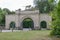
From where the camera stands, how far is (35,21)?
42.3m

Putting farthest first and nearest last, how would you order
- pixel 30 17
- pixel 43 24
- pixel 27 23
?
1. pixel 27 23
2. pixel 43 24
3. pixel 30 17

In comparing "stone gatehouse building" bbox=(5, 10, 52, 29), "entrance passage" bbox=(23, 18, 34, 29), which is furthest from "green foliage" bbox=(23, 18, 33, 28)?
"stone gatehouse building" bbox=(5, 10, 52, 29)

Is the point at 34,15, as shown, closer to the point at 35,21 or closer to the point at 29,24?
the point at 35,21

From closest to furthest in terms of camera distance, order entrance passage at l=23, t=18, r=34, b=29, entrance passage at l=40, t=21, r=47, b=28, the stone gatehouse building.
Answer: the stone gatehouse building < entrance passage at l=40, t=21, r=47, b=28 < entrance passage at l=23, t=18, r=34, b=29

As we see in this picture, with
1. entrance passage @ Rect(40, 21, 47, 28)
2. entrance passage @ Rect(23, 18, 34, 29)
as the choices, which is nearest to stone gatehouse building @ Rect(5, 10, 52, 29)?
entrance passage @ Rect(40, 21, 47, 28)

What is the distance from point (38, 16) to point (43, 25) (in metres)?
4.71

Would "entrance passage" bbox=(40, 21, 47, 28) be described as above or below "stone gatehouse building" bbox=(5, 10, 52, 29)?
below

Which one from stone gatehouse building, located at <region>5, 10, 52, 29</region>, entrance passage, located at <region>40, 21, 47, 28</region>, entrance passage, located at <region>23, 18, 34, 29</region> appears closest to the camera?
stone gatehouse building, located at <region>5, 10, 52, 29</region>

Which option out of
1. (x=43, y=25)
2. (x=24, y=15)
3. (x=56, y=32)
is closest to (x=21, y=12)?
(x=24, y=15)

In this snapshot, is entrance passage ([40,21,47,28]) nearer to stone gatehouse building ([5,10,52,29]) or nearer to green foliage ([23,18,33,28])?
stone gatehouse building ([5,10,52,29])

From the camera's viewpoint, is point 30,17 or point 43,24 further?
point 43,24

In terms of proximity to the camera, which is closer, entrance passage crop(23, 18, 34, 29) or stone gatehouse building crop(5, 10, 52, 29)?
stone gatehouse building crop(5, 10, 52, 29)

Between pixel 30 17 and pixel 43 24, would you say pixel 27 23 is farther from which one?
pixel 30 17

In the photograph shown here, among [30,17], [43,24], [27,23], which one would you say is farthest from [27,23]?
[30,17]
